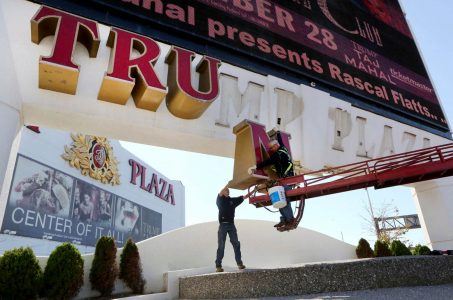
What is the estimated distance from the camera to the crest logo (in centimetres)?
2481

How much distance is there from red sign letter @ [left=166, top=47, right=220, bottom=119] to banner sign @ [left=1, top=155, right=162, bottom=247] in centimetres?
1604

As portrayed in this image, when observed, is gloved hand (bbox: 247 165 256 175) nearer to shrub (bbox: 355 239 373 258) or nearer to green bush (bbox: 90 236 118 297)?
green bush (bbox: 90 236 118 297)

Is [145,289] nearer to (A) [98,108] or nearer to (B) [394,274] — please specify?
(A) [98,108]

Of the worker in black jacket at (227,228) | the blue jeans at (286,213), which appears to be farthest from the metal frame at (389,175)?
the worker in black jacket at (227,228)

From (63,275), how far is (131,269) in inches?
66.6

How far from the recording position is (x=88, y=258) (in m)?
8.09

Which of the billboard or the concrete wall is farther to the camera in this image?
the concrete wall

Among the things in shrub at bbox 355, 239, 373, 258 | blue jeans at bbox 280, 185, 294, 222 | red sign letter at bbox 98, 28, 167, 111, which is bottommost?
shrub at bbox 355, 239, 373, 258

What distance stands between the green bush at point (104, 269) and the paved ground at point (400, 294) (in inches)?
180

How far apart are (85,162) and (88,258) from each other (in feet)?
63.1

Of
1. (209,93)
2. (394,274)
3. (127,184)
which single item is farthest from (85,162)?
(394,274)

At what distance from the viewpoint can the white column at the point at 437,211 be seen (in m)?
12.0

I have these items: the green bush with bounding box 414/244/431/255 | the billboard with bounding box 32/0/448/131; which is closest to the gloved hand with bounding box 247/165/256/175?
the billboard with bounding box 32/0/448/131

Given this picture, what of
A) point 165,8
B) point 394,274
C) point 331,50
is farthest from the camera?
point 331,50
